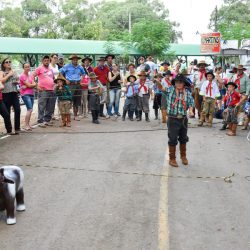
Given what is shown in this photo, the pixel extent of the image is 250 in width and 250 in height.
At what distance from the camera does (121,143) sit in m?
9.41

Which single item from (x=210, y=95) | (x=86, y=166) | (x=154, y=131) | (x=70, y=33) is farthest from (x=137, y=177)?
(x=70, y=33)

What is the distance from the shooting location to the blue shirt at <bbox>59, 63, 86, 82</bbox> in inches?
480

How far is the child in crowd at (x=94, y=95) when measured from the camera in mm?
12305

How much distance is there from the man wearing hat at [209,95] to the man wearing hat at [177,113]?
440 cm

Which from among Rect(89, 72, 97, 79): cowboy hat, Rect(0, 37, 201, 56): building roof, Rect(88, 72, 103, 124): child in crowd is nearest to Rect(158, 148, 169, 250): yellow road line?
Rect(88, 72, 103, 124): child in crowd

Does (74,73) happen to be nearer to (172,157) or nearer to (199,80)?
(199,80)

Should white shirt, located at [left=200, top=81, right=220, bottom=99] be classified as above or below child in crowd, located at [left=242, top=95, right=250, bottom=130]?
above

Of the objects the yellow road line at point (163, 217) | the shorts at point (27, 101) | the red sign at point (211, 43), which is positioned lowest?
the yellow road line at point (163, 217)

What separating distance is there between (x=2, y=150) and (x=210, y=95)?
6.23m

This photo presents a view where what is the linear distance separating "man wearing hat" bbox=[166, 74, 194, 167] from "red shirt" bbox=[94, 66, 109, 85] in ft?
18.9

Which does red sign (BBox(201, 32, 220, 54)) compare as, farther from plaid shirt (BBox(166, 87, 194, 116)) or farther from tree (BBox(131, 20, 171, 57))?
tree (BBox(131, 20, 171, 57))

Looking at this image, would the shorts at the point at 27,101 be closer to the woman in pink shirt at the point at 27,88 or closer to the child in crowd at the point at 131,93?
the woman in pink shirt at the point at 27,88

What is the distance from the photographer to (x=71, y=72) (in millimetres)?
12289

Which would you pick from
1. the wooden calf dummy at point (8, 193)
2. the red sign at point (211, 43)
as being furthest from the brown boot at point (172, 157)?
the red sign at point (211, 43)
